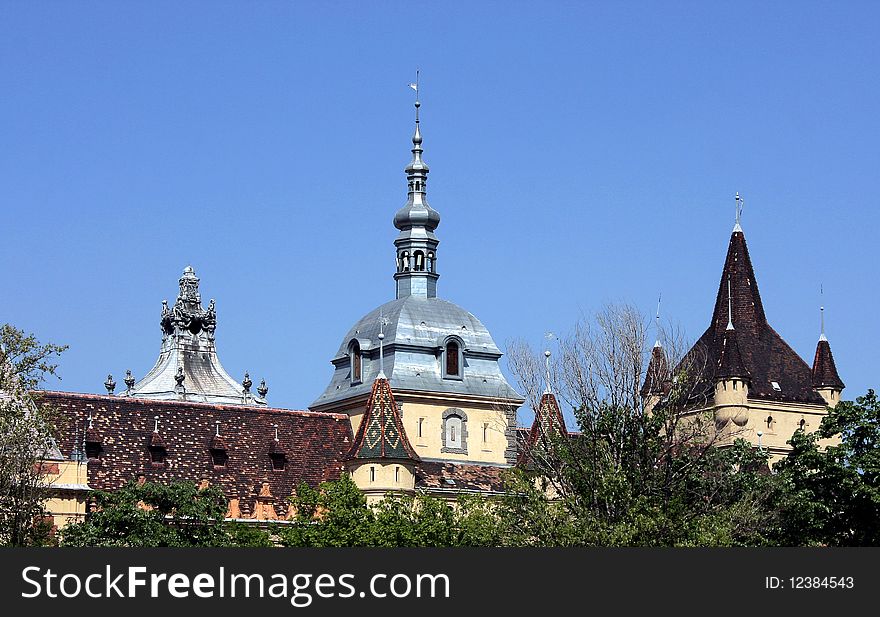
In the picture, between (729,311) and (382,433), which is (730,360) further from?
(382,433)

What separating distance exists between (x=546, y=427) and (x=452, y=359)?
10.2m

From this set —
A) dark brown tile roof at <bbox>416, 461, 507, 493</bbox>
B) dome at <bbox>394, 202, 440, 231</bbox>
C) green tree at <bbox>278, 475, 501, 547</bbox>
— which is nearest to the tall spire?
dome at <bbox>394, 202, 440, 231</bbox>

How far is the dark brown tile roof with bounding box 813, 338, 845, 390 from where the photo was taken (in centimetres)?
11525

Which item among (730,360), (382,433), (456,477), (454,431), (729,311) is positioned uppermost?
(729,311)

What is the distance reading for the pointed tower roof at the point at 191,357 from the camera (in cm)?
13112

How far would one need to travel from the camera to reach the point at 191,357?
5271 inches

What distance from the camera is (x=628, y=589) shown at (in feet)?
131

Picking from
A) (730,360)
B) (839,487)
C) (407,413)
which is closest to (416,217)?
Result: (407,413)

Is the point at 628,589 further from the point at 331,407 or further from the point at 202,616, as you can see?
the point at 331,407

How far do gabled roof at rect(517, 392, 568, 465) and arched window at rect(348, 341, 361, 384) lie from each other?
918 cm

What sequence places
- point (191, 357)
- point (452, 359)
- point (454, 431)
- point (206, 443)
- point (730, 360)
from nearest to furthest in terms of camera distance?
point (206, 443)
point (454, 431)
point (452, 359)
point (730, 360)
point (191, 357)

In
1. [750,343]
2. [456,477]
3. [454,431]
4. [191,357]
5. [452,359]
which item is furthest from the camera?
[191,357]

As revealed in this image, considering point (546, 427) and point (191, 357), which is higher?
point (191, 357)

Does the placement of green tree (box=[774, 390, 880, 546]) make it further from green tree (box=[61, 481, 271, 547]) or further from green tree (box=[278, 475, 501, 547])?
green tree (box=[61, 481, 271, 547])
